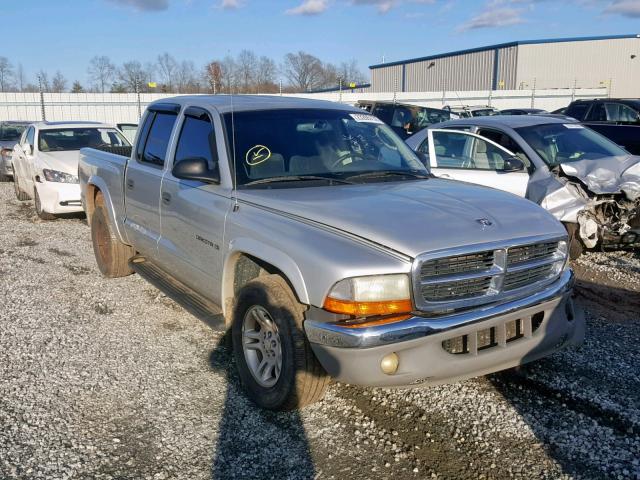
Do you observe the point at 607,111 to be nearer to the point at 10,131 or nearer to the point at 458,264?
the point at 458,264

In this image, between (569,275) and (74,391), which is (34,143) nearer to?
(74,391)

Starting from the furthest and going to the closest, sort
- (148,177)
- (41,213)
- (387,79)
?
(387,79) < (41,213) < (148,177)

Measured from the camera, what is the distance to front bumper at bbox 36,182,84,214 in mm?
10102

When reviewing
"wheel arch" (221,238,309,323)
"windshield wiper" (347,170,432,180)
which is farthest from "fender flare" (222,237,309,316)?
"windshield wiper" (347,170,432,180)

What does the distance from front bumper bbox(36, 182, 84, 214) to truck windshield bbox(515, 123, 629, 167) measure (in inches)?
276

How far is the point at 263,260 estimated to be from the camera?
3.65 m

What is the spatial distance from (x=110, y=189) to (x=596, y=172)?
5.41 meters

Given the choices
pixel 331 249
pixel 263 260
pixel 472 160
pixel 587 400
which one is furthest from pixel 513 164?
pixel 331 249

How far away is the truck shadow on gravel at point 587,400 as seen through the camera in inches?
130

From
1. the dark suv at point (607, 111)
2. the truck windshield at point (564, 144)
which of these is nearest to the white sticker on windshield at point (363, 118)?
the truck windshield at point (564, 144)

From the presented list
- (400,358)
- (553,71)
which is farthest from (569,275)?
(553,71)

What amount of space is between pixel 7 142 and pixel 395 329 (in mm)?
16264

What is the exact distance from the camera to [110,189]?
6328 millimetres

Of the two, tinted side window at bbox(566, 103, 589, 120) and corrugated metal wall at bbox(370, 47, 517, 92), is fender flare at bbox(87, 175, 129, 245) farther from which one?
corrugated metal wall at bbox(370, 47, 517, 92)
